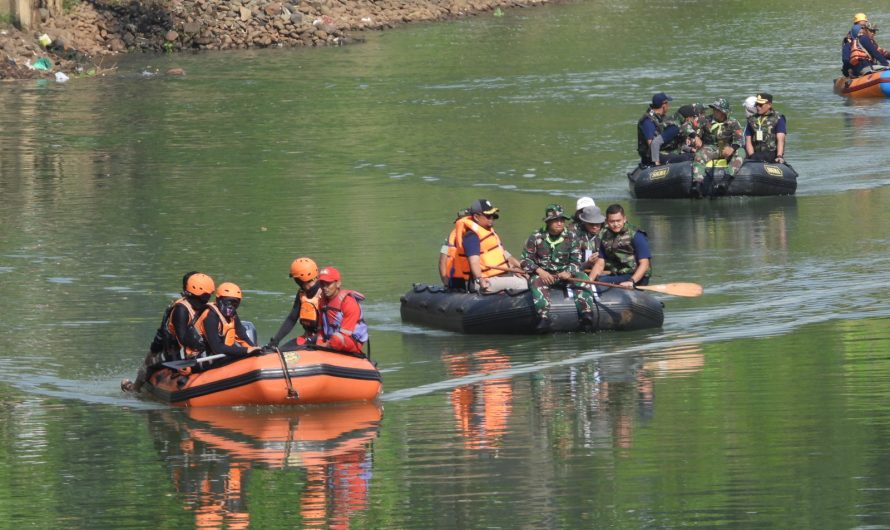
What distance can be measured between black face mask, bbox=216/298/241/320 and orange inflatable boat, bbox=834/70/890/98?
98.8 ft

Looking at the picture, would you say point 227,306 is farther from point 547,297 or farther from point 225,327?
point 547,297

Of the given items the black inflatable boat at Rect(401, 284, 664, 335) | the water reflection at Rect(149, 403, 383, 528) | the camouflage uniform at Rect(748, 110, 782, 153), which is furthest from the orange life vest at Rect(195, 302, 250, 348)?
the camouflage uniform at Rect(748, 110, 782, 153)

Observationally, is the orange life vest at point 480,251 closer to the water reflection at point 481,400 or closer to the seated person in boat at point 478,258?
the seated person in boat at point 478,258

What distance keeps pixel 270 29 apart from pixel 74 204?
32.4m

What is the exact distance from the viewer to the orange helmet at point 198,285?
764 inches

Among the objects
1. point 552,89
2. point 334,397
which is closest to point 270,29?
point 552,89

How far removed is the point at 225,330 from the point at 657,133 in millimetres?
14674

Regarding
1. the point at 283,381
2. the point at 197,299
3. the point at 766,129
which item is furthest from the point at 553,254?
the point at 766,129

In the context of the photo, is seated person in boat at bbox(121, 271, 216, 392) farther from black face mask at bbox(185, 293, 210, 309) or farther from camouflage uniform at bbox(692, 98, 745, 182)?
camouflage uniform at bbox(692, 98, 745, 182)

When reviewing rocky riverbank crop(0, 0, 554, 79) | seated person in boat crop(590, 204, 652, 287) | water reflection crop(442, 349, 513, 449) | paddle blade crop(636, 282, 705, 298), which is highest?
rocky riverbank crop(0, 0, 554, 79)

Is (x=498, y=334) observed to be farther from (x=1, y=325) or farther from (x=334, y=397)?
(x=1, y=325)

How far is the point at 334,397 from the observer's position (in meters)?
19.3

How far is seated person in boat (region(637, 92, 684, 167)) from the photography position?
3234 cm

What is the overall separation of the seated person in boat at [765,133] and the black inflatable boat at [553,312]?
10.6m
